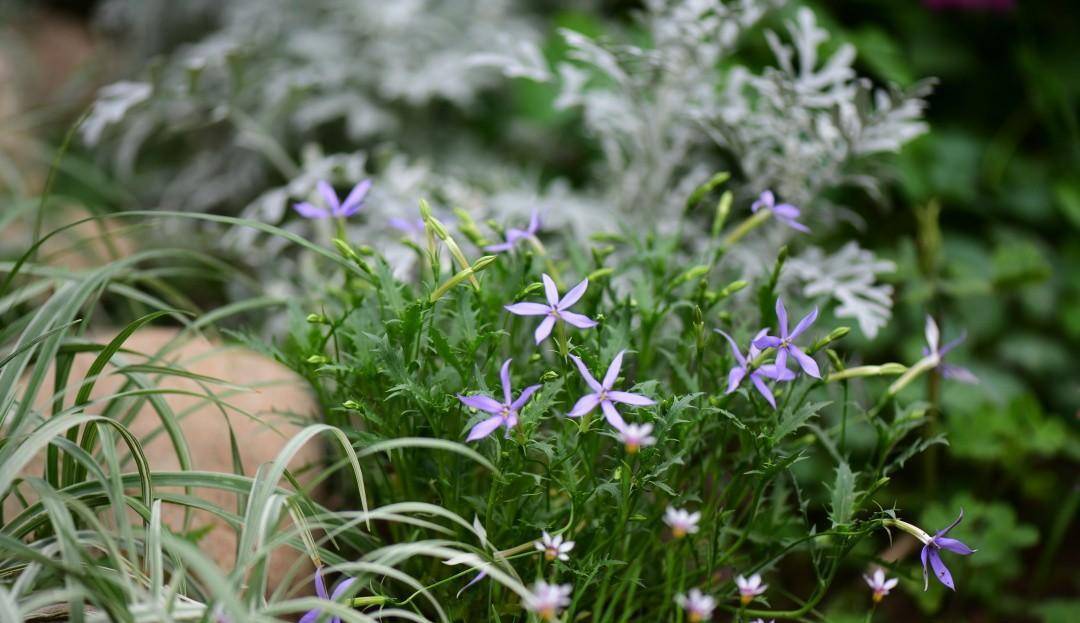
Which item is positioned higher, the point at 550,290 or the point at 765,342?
the point at 550,290

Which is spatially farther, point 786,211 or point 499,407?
point 786,211

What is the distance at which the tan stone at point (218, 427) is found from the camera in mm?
1373

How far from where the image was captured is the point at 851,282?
5.27 ft

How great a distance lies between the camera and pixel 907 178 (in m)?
2.20

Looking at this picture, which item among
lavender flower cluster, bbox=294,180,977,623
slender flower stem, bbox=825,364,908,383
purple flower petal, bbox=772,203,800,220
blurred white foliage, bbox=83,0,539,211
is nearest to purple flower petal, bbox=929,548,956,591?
lavender flower cluster, bbox=294,180,977,623

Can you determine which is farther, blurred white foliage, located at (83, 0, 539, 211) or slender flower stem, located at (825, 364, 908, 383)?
blurred white foliage, located at (83, 0, 539, 211)

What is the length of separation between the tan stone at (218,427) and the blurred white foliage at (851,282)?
903 millimetres

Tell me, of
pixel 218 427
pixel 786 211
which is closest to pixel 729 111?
pixel 786 211

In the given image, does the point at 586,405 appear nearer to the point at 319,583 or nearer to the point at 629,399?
the point at 629,399

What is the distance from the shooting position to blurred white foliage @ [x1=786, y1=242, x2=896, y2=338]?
4.97 feet

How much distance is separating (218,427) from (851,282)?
3.84ft

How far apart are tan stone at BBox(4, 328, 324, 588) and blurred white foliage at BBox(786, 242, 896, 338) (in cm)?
90

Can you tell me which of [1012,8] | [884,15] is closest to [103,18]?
[884,15]

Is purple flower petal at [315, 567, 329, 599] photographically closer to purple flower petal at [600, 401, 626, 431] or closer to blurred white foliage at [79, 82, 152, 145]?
purple flower petal at [600, 401, 626, 431]
